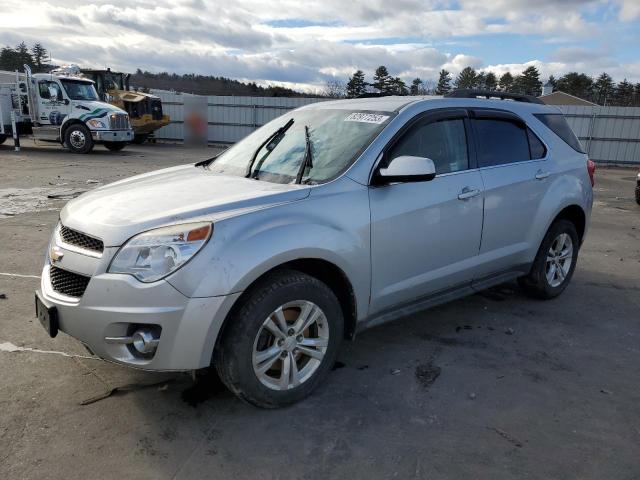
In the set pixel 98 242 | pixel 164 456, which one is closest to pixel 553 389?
pixel 164 456

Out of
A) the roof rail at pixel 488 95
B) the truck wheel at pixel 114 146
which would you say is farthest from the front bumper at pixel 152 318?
the truck wheel at pixel 114 146

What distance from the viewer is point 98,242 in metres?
2.82

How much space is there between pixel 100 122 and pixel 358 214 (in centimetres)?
1770

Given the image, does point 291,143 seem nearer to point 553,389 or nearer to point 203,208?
point 203,208

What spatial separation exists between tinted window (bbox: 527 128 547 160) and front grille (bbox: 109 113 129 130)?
17.1m

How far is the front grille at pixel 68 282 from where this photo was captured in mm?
2812

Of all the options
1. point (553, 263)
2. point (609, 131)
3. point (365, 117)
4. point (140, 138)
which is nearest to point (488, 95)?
point (365, 117)

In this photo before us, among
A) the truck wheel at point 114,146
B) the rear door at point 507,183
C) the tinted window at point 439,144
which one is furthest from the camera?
the truck wheel at point 114,146

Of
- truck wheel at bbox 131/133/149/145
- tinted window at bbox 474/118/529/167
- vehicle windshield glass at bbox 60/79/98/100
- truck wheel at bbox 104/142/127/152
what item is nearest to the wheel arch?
tinted window at bbox 474/118/529/167

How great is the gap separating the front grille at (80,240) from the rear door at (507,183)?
8.87 feet

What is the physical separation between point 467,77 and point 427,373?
63.7 metres

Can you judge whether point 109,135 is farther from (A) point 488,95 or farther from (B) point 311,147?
(B) point 311,147

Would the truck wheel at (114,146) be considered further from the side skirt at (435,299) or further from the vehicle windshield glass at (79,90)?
the side skirt at (435,299)

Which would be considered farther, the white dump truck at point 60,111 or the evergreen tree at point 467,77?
the evergreen tree at point 467,77
